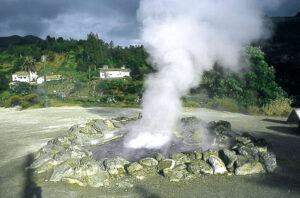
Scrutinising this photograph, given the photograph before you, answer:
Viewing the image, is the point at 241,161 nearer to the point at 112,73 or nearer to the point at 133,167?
the point at 133,167

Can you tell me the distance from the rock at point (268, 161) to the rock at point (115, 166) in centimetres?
447

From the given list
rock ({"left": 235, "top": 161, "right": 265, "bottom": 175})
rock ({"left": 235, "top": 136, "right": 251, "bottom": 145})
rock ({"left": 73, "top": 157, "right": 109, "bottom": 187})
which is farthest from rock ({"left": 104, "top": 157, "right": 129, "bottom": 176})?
rock ({"left": 235, "top": 136, "right": 251, "bottom": 145})

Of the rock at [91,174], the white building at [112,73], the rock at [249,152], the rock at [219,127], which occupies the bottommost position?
the rock at [91,174]

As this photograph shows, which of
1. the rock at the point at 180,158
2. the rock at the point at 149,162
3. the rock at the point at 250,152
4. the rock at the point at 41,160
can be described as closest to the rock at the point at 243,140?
the rock at the point at 250,152

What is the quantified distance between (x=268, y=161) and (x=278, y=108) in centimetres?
1160

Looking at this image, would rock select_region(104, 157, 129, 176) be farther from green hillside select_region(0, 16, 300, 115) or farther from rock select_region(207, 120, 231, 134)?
green hillside select_region(0, 16, 300, 115)

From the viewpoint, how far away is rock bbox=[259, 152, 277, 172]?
6.88m

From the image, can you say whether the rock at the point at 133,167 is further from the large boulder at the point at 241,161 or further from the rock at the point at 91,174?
the large boulder at the point at 241,161

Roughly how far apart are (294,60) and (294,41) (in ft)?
28.0

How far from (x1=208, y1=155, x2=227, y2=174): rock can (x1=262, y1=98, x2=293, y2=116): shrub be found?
39.0 feet

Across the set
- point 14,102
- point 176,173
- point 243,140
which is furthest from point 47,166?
point 14,102

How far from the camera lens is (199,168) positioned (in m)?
6.73

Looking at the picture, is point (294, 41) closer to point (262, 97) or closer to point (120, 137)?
point (262, 97)

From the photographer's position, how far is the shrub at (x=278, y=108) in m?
16.7
